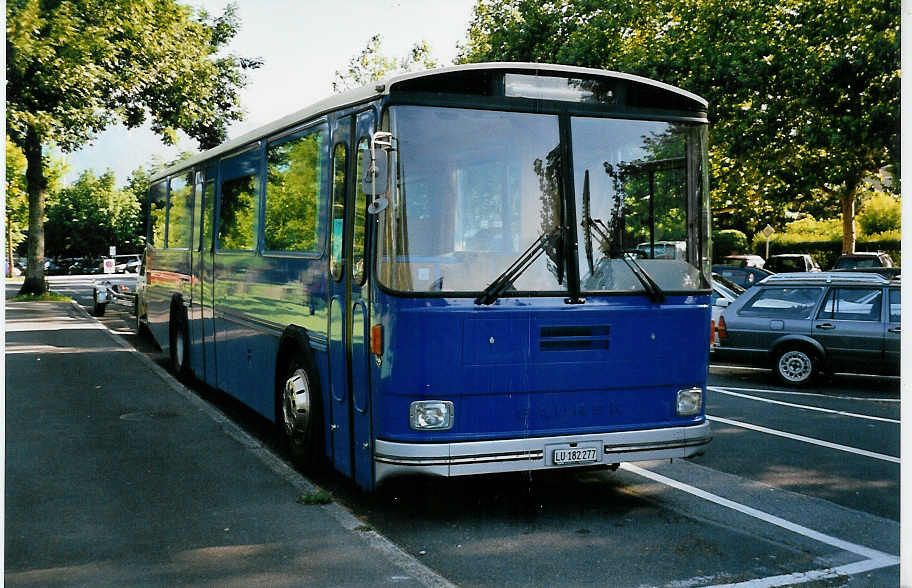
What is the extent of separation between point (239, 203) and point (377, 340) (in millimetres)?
4313

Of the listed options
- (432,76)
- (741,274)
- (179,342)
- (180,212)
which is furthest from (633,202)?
(741,274)

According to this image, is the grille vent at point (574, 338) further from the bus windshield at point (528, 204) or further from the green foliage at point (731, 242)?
the green foliage at point (731, 242)

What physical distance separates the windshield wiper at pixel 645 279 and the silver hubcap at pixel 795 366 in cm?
788

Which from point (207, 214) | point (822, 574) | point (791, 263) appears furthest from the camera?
point (791, 263)

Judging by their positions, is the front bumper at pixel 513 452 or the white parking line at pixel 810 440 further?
the white parking line at pixel 810 440

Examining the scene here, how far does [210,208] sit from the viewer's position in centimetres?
1124

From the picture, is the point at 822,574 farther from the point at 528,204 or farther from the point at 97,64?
the point at 97,64

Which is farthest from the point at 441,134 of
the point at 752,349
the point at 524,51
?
the point at 524,51

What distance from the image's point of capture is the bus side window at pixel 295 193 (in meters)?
7.62

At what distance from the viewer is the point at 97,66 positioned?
32.3 feet

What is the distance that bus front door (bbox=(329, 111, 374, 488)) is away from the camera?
21.3 feet

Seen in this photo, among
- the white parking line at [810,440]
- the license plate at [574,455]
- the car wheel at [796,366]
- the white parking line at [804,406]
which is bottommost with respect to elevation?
the white parking line at [810,440]

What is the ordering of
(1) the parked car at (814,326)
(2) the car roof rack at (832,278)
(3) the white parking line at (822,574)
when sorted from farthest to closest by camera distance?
1. (2) the car roof rack at (832,278)
2. (1) the parked car at (814,326)
3. (3) the white parking line at (822,574)

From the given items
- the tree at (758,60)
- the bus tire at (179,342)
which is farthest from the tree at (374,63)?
the bus tire at (179,342)
